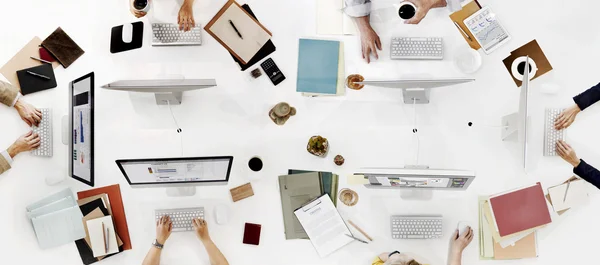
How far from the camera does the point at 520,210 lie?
10.6 feet

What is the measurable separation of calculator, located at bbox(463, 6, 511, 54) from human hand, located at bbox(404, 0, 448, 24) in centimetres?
21

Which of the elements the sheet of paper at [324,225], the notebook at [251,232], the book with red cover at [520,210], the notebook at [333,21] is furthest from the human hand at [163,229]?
the book with red cover at [520,210]

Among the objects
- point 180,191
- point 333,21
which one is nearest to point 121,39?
point 180,191

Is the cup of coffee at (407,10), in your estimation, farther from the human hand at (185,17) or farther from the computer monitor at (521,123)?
→ the human hand at (185,17)

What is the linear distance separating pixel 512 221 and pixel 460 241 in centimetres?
34

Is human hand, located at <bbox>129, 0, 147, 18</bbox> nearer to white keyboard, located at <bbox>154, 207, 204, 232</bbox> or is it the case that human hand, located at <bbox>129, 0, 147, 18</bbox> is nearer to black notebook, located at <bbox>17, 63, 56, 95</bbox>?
black notebook, located at <bbox>17, 63, 56, 95</bbox>

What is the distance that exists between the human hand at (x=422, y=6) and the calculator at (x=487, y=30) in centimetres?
21

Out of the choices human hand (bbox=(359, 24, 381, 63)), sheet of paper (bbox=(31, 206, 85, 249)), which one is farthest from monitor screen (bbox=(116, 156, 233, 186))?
human hand (bbox=(359, 24, 381, 63))

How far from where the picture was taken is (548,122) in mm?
3252

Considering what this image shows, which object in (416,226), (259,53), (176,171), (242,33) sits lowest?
(416,226)

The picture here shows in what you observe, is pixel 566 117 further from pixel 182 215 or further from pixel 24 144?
pixel 24 144

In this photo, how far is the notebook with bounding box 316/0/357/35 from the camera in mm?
3246

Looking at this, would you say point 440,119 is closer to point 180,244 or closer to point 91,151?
point 180,244

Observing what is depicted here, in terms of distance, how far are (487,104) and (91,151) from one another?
7.84 ft
